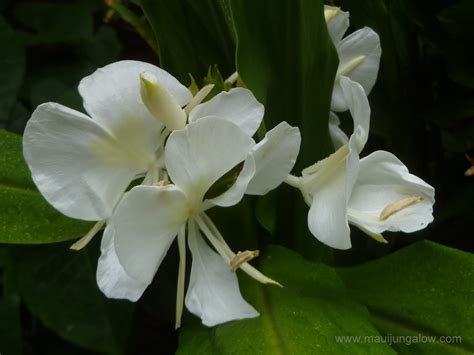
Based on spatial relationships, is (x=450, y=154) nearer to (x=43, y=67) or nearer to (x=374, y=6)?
(x=374, y=6)

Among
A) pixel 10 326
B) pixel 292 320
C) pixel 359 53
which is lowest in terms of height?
pixel 10 326

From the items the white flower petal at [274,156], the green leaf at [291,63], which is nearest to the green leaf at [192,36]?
the green leaf at [291,63]

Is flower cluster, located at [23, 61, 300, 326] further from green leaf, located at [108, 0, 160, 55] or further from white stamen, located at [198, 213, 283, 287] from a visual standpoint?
green leaf, located at [108, 0, 160, 55]

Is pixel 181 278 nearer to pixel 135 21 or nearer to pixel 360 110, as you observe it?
pixel 360 110

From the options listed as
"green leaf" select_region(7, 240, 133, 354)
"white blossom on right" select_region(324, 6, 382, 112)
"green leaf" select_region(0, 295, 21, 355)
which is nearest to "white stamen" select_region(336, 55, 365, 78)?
"white blossom on right" select_region(324, 6, 382, 112)

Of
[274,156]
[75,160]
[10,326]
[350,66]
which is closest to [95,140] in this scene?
[75,160]

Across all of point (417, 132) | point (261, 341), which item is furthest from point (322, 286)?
point (417, 132)
